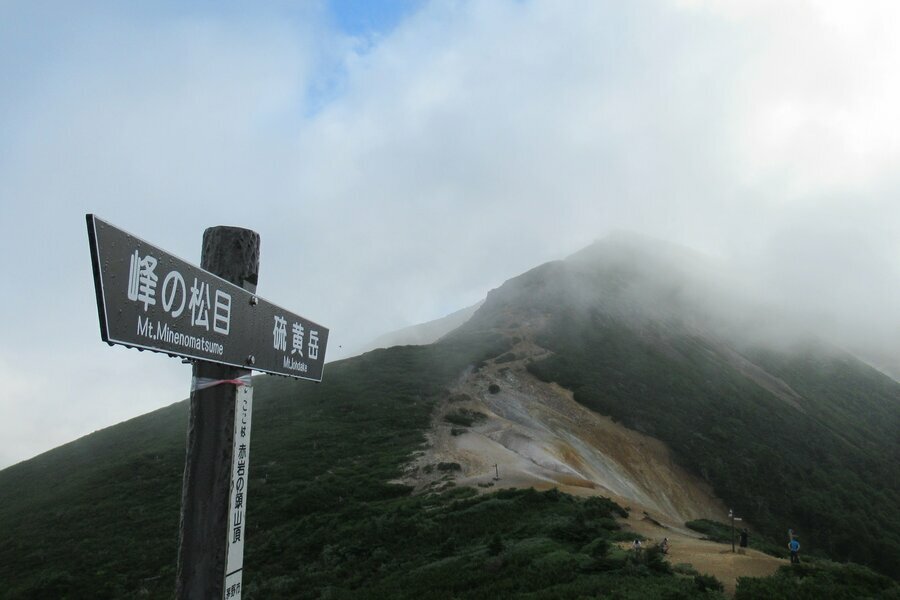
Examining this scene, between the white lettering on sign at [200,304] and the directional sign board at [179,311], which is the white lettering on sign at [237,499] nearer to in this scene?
the directional sign board at [179,311]

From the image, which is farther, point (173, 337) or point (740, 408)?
point (740, 408)

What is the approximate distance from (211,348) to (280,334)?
848 mm

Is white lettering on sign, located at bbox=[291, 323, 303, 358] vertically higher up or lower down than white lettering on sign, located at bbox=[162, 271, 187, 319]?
lower down

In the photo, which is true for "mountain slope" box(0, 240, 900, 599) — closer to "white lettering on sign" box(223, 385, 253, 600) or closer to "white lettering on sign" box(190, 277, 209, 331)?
"white lettering on sign" box(223, 385, 253, 600)

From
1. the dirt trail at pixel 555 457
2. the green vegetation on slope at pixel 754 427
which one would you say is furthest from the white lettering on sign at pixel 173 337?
the green vegetation on slope at pixel 754 427

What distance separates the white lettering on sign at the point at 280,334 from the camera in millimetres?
4013

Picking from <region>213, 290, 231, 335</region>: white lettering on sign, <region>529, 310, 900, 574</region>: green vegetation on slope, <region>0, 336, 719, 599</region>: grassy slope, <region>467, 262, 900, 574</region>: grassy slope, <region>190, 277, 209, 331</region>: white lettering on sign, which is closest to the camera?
<region>190, 277, 209, 331</region>: white lettering on sign

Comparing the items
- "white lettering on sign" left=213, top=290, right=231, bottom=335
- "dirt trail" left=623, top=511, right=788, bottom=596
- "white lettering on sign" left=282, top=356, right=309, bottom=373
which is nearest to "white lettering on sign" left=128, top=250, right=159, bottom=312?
"white lettering on sign" left=213, top=290, right=231, bottom=335

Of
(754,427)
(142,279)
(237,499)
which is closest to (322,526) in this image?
(237,499)

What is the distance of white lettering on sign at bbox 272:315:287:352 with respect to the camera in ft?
13.2

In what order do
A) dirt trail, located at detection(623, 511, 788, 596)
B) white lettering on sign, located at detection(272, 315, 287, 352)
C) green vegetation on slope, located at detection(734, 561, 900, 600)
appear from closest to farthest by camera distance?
white lettering on sign, located at detection(272, 315, 287, 352) → green vegetation on slope, located at detection(734, 561, 900, 600) → dirt trail, located at detection(623, 511, 788, 596)

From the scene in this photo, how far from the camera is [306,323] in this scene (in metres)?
4.55

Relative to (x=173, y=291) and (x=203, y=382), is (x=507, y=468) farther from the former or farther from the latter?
(x=173, y=291)

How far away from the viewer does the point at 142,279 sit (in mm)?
2705
